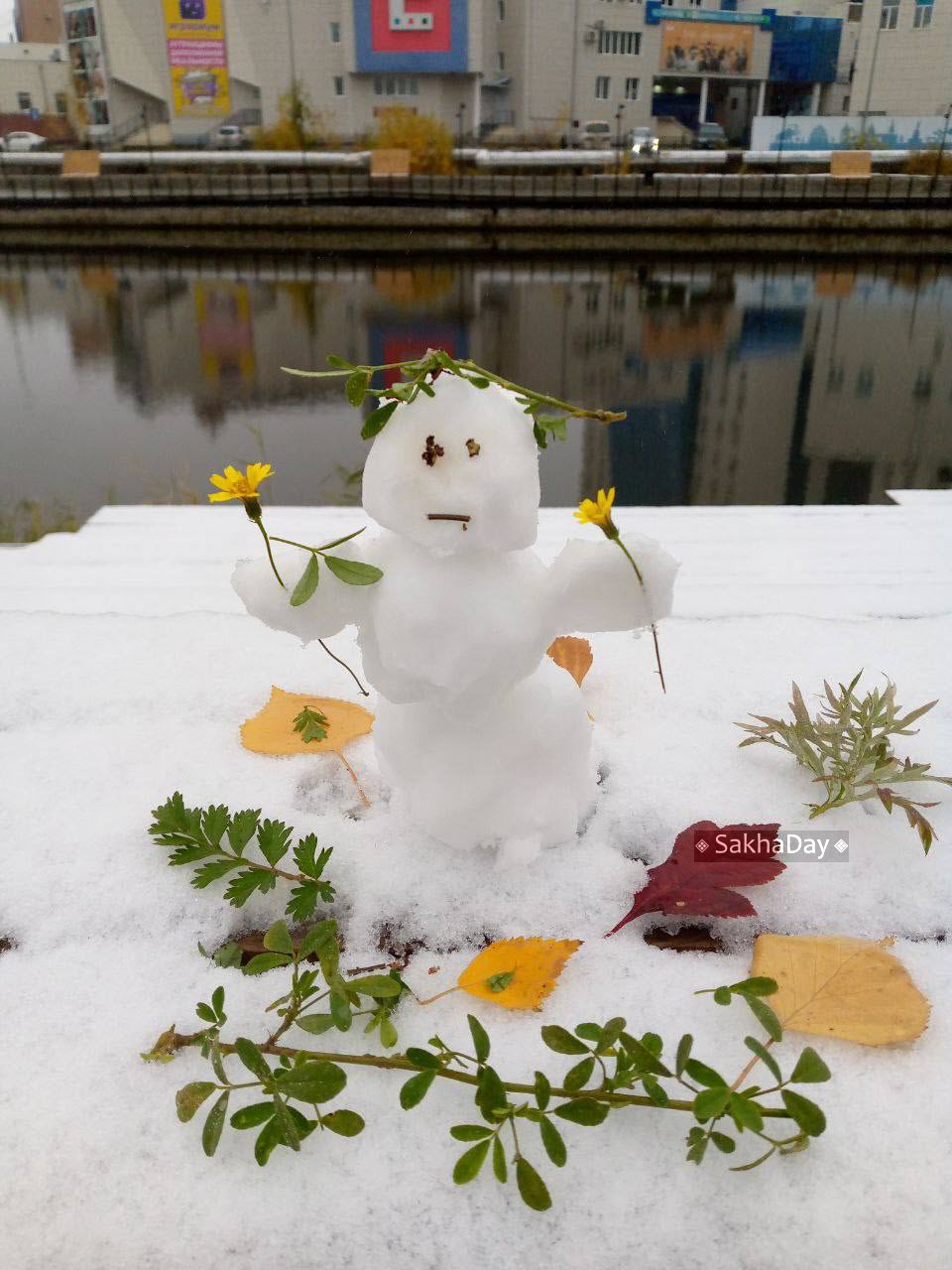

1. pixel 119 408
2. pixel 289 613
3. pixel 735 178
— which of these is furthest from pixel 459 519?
pixel 735 178

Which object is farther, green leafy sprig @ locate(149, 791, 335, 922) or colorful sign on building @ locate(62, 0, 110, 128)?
colorful sign on building @ locate(62, 0, 110, 128)

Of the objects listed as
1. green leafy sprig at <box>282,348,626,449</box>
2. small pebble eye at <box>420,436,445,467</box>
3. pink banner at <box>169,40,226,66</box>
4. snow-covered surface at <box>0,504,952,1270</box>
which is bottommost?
snow-covered surface at <box>0,504,952,1270</box>

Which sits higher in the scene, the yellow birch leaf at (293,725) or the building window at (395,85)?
the building window at (395,85)

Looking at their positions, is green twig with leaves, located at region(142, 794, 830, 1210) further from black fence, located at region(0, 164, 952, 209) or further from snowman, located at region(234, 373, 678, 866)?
black fence, located at region(0, 164, 952, 209)

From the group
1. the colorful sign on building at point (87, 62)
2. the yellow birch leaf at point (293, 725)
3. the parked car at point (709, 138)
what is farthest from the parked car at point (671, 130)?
the yellow birch leaf at point (293, 725)

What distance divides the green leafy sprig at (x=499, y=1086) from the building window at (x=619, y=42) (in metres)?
30.1

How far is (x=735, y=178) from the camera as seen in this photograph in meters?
14.8

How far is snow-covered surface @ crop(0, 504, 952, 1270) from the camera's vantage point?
98cm

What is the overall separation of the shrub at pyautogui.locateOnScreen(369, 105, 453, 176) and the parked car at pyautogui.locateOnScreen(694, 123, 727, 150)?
8.80 meters

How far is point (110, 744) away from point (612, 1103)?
48.0 inches

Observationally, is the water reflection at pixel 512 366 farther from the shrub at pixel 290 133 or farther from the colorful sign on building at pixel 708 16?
→ the colorful sign on building at pixel 708 16

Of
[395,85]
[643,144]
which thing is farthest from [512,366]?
[395,85]

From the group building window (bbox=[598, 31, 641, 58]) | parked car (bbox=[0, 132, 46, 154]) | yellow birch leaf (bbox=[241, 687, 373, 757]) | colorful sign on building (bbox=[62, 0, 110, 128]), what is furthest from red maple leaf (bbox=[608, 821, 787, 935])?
colorful sign on building (bbox=[62, 0, 110, 128])

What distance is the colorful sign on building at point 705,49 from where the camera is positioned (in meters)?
26.3
